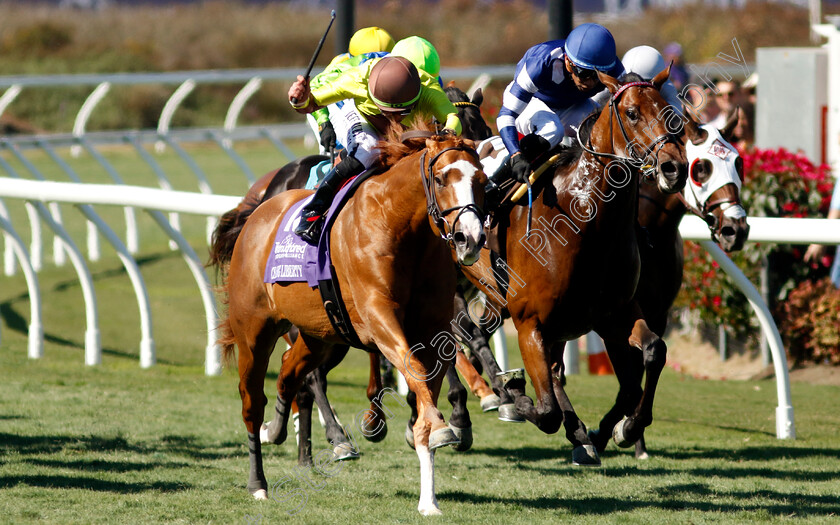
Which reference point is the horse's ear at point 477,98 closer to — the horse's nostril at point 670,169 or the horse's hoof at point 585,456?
the horse's nostril at point 670,169

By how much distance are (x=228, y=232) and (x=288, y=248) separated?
1.15 meters

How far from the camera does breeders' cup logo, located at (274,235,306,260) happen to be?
4.81 m

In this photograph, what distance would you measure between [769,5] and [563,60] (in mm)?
23083

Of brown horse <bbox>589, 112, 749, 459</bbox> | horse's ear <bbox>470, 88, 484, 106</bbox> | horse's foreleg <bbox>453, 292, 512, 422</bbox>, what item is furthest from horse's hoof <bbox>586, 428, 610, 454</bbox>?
horse's ear <bbox>470, 88, 484, 106</bbox>

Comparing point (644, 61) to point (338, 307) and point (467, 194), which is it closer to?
point (467, 194)

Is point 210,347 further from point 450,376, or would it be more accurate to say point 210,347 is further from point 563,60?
point 563,60

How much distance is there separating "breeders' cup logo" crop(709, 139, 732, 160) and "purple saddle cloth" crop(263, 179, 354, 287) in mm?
1571

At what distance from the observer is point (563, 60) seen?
5266mm

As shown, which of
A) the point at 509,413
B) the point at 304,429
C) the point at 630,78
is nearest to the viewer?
the point at 630,78

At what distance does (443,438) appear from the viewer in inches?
159

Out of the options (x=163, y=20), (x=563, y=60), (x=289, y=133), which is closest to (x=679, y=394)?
(x=563, y=60)

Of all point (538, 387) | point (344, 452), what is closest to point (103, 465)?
point (344, 452)

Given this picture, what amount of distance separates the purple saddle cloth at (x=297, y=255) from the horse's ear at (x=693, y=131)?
141cm

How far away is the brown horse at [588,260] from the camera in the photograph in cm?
469
